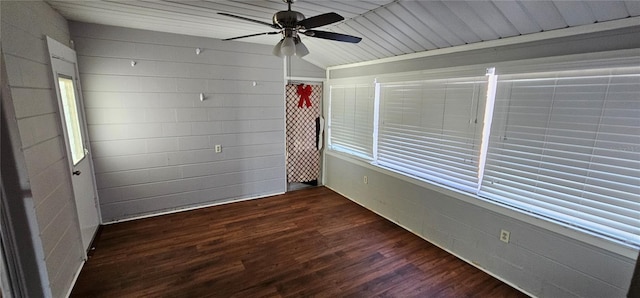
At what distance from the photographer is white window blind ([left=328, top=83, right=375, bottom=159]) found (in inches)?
162

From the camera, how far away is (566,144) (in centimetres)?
211

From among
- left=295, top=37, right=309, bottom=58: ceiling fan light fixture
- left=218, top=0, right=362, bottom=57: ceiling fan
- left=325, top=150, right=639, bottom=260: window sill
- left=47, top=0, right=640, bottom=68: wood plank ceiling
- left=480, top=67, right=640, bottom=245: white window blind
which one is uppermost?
left=47, top=0, right=640, bottom=68: wood plank ceiling

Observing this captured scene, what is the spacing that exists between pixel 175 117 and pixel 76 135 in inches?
41.7

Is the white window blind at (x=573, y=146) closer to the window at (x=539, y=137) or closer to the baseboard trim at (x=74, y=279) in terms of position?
the window at (x=539, y=137)

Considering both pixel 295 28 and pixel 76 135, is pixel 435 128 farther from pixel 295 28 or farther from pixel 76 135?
pixel 76 135

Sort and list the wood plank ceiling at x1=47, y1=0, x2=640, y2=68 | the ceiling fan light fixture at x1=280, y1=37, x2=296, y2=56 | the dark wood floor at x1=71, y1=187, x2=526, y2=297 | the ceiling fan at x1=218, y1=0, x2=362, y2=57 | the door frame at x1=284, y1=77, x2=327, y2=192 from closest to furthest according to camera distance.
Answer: the wood plank ceiling at x1=47, y1=0, x2=640, y2=68
the ceiling fan at x1=218, y1=0, x2=362, y2=57
the ceiling fan light fixture at x1=280, y1=37, x2=296, y2=56
the dark wood floor at x1=71, y1=187, x2=526, y2=297
the door frame at x1=284, y1=77, x2=327, y2=192

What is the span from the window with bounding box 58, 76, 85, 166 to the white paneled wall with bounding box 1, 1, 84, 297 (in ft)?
1.29

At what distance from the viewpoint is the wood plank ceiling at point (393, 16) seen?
193cm

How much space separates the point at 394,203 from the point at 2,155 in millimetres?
3667

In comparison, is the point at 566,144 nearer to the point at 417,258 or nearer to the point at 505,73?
the point at 505,73

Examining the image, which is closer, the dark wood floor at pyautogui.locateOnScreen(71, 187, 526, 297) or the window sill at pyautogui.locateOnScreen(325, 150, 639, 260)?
the window sill at pyautogui.locateOnScreen(325, 150, 639, 260)

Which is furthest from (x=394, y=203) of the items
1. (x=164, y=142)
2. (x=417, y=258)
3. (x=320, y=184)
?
(x=164, y=142)

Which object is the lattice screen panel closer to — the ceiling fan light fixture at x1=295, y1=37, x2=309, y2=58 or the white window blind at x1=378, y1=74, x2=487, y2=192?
the white window blind at x1=378, y1=74, x2=487, y2=192

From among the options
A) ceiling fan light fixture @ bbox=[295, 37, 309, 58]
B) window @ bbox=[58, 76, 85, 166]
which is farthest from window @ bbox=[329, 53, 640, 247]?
window @ bbox=[58, 76, 85, 166]
